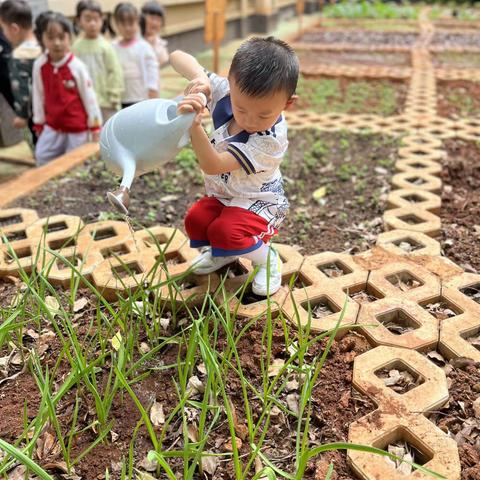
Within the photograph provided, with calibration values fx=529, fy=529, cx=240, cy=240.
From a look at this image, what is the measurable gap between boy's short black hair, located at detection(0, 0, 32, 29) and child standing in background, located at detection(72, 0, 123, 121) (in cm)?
40

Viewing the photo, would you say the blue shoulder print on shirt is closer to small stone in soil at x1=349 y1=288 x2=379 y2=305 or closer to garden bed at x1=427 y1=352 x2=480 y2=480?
small stone in soil at x1=349 y1=288 x2=379 y2=305

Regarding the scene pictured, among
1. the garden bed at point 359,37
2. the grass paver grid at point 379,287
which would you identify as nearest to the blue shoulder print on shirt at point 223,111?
the grass paver grid at point 379,287

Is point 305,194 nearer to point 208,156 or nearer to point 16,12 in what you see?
point 208,156

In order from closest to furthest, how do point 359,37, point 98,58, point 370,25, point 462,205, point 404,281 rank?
point 404,281 < point 462,205 < point 98,58 < point 359,37 < point 370,25

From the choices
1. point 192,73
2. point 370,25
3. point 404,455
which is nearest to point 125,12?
point 192,73

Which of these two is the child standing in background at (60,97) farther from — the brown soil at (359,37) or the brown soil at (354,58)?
the brown soil at (359,37)

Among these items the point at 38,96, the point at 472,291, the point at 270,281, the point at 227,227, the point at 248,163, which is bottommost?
the point at 472,291

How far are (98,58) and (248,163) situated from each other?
284 centimetres

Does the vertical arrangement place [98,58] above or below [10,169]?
above

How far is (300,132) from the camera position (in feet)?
13.7

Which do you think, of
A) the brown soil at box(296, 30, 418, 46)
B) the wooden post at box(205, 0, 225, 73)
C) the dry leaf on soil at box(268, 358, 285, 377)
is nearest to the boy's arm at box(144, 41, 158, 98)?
the wooden post at box(205, 0, 225, 73)

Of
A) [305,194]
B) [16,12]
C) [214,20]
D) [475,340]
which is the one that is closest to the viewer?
[475,340]

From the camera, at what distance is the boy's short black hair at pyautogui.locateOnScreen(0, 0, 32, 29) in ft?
12.0

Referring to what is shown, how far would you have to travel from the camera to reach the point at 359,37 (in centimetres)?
1132
